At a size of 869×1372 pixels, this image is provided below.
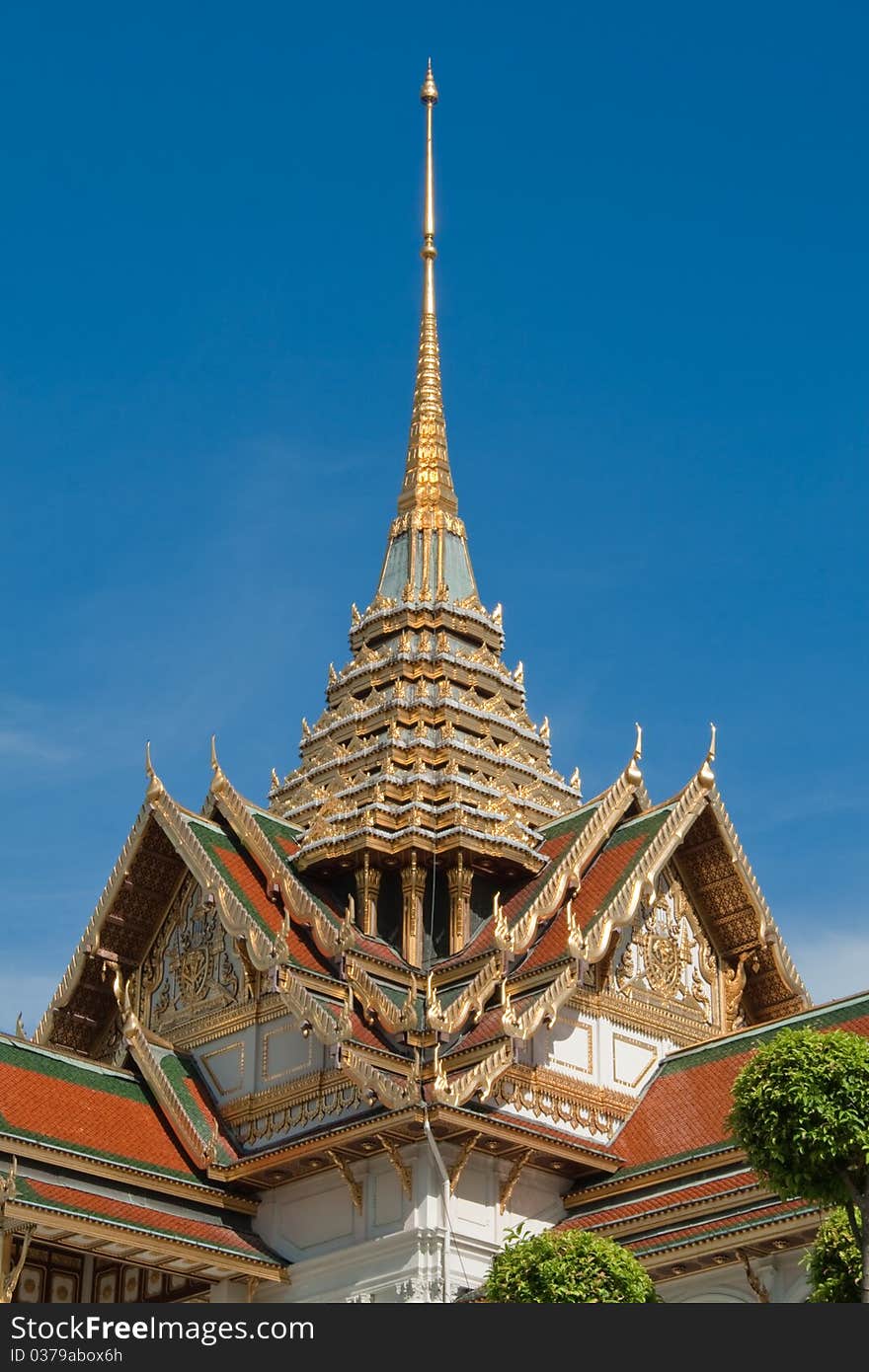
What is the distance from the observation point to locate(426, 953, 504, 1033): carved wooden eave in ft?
86.2

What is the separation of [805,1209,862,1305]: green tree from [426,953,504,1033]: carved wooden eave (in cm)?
731

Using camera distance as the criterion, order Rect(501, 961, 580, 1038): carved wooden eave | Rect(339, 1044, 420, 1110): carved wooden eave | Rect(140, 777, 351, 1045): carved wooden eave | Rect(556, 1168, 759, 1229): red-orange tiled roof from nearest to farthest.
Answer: Rect(556, 1168, 759, 1229): red-orange tiled roof < Rect(339, 1044, 420, 1110): carved wooden eave < Rect(501, 961, 580, 1038): carved wooden eave < Rect(140, 777, 351, 1045): carved wooden eave

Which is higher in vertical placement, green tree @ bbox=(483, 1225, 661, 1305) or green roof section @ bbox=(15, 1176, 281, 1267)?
green roof section @ bbox=(15, 1176, 281, 1267)

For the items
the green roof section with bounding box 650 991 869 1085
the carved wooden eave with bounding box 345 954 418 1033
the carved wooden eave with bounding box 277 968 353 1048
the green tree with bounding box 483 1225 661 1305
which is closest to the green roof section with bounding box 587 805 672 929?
the green roof section with bounding box 650 991 869 1085

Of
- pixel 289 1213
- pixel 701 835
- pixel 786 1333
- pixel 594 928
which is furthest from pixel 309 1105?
pixel 786 1333

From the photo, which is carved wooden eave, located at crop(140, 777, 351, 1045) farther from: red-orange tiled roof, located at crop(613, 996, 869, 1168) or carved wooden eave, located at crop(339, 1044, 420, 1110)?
red-orange tiled roof, located at crop(613, 996, 869, 1168)

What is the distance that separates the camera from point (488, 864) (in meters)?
29.8

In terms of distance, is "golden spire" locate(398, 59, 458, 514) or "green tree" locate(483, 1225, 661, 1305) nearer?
"green tree" locate(483, 1225, 661, 1305)

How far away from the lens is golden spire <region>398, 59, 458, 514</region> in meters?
34.9

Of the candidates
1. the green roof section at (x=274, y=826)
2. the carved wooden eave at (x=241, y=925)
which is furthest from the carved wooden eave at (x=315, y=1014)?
the green roof section at (x=274, y=826)

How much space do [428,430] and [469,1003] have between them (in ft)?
37.4

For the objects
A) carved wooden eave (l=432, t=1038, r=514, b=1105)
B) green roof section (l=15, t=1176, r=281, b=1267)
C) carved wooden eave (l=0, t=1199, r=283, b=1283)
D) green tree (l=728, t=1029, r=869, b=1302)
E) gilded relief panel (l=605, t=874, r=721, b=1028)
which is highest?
gilded relief panel (l=605, t=874, r=721, b=1028)

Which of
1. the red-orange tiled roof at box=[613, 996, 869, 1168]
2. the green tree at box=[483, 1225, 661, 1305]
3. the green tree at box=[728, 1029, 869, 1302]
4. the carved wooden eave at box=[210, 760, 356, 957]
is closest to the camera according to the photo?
the green tree at box=[728, 1029, 869, 1302]

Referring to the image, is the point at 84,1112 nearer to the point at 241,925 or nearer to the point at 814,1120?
the point at 241,925
